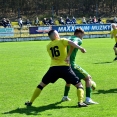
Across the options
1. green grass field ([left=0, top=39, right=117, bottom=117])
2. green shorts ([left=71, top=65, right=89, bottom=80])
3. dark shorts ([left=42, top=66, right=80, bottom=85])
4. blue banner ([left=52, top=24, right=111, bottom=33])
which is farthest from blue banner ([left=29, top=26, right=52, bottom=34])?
dark shorts ([left=42, top=66, right=80, bottom=85])

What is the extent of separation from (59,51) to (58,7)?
5688 cm

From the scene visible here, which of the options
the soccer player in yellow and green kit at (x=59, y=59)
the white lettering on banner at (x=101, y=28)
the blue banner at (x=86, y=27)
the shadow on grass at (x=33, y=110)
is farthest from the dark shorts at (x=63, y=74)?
the white lettering on banner at (x=101, y=28)

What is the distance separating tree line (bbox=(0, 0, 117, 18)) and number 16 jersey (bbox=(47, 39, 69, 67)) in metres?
53.8

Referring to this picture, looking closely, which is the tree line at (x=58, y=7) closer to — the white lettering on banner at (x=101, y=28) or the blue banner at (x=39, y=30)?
the white lettering on banner at (x=101, y=28)

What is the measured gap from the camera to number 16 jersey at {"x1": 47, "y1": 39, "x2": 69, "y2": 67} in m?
8.30

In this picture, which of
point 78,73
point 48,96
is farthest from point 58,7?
point 78,73

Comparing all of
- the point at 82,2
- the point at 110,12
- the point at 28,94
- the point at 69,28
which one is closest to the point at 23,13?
the point at 82,2

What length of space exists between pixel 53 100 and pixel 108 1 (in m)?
59.4

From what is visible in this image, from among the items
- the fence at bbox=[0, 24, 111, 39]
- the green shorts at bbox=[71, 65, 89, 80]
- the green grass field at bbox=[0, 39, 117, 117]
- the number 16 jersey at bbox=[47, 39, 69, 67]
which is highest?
the number 16 jersey at bbox=[47, 39, 69, 67]

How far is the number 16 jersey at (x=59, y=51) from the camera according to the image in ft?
27.2

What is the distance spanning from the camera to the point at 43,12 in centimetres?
6331

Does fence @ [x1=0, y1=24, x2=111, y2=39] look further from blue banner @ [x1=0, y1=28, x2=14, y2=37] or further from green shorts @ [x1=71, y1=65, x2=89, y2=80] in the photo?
green shorts @ [x1=71, y1=65, x2=89, y2=80]

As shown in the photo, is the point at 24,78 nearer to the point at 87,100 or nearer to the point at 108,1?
the point at 87,100

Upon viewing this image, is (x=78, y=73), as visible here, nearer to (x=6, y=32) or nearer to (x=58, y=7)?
(x=6, y=32)
